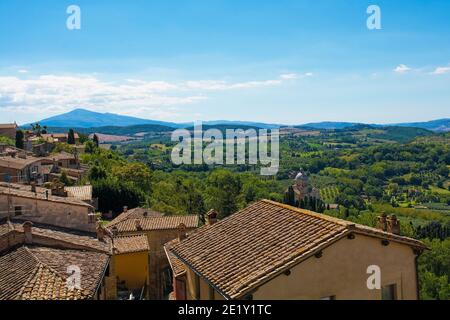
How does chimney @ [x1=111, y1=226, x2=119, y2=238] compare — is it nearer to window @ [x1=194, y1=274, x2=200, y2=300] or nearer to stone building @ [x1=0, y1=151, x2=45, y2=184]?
stone building @ [x1=0, y1=151, x2=45, y2=184]

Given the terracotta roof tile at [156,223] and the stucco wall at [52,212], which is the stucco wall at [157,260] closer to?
the terracotta roof tile at [156,223]

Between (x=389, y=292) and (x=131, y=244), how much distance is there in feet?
67.0

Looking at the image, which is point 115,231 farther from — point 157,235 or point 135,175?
point 135,175

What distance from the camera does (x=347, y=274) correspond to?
35.6ft

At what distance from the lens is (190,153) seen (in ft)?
536

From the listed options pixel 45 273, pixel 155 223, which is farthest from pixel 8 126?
pixel 45 273

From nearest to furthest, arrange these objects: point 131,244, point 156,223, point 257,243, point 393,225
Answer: point 257,243, point 393,225, point 131,244, point 156,223

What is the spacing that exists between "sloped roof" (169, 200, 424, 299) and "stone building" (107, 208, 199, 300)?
1728 cm

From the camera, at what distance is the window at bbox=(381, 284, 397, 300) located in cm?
1159

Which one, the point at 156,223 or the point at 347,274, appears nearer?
the point at 347,274

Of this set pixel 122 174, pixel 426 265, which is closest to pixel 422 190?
pixel 426 265

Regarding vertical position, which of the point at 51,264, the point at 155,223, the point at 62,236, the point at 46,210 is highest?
the point at 46,210
